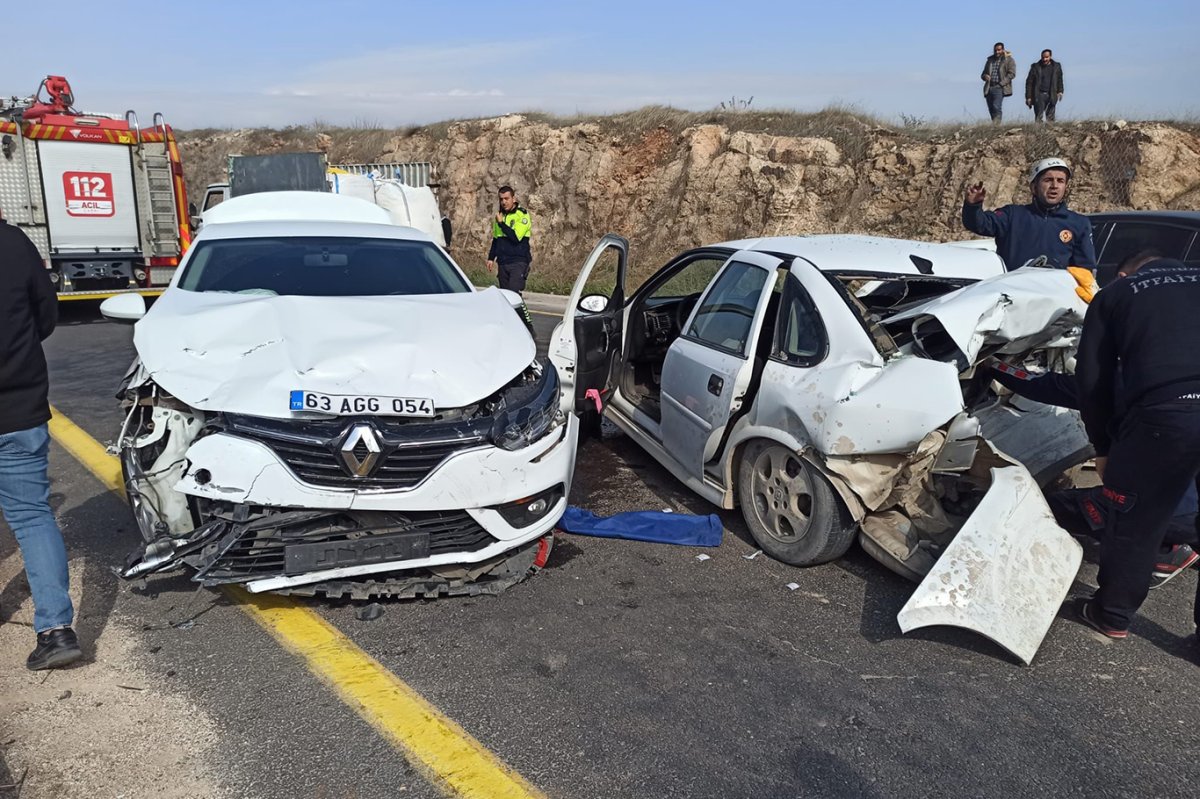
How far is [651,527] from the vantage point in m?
4.65

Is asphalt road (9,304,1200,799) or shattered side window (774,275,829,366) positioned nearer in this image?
asphalt road (9,304,1200,799)

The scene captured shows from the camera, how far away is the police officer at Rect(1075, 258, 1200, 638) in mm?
3252

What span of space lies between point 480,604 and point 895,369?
2107mm

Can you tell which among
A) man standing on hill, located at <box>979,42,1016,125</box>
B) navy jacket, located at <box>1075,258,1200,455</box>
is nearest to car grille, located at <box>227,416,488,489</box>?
navy jacket, located at <box>1075,258,1200,455</box>

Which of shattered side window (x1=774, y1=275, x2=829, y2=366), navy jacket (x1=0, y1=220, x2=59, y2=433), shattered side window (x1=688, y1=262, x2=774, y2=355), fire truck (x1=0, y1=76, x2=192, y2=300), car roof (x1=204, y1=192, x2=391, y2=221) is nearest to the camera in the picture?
navy jacket (x1=0, y1=220, x2=59, y2=433)

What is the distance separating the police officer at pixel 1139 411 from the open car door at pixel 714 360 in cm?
155

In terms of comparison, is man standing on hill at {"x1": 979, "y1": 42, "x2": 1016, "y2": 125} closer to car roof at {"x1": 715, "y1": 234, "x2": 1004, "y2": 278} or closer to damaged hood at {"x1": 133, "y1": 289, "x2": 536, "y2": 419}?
car roof at {"x1": 715, "y1": 234, "x2": 1004, "y2": 278}

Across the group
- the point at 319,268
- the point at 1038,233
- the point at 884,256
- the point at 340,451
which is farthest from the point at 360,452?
the point at 1038,233

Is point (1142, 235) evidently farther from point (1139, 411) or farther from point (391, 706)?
point (391, 706)

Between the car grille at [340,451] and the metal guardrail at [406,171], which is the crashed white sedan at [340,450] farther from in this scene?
the metal guardrail at [406,171]

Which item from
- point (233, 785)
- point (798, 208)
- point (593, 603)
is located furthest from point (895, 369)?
point (798, 208)

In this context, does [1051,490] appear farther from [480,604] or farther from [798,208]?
[798,208]

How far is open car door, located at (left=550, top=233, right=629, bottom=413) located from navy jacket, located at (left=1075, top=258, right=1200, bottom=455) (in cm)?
277

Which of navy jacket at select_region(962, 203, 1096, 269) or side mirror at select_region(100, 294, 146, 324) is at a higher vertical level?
navy jacket at select_region(962, 203, 1096, 269)
